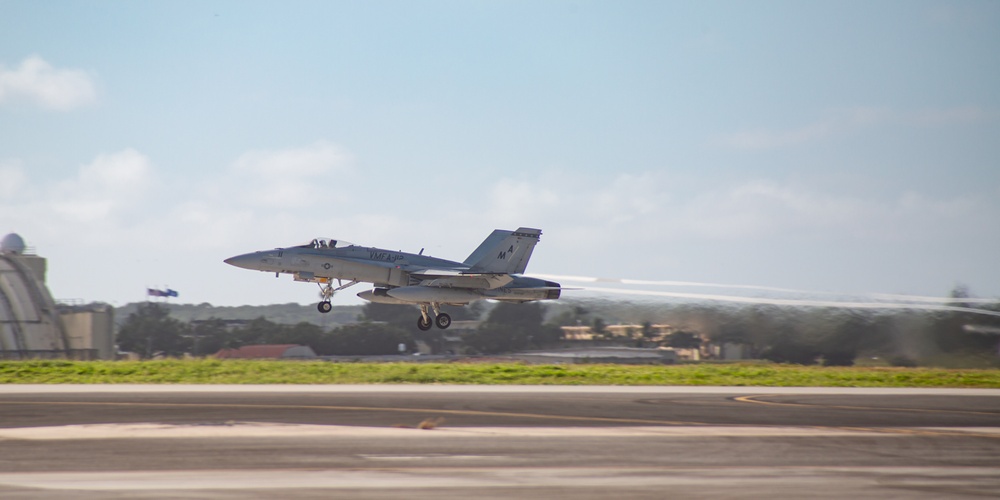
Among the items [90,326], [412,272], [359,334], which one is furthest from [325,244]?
[90,326]

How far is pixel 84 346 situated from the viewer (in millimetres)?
70875

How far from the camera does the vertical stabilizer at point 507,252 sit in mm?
42156

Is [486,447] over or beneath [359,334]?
beneath

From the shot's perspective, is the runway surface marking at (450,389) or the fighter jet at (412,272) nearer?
the runway surface marking at (450,389)

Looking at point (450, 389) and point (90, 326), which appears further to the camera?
point (90, 326)

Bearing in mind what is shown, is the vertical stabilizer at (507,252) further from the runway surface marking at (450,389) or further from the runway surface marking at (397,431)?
the runway surface marking at (397,431)

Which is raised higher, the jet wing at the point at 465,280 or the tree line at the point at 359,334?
the jet wing at the point at 465,280

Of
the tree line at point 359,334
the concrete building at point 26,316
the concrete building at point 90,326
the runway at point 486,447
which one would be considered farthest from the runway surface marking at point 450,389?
the concrete building at point 90,326

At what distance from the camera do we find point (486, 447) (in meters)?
15.5

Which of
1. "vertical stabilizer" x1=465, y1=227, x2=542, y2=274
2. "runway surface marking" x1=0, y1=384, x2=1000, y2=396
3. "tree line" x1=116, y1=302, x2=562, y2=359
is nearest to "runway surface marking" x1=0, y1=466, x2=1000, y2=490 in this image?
"runway surface marking" x1=0, y1=384, x2=1000, y2=396

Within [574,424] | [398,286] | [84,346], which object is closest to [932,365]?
[398,286]

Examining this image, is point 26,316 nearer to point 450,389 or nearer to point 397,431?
point 450,389

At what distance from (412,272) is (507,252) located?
4.45 metres

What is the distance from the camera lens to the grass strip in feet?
109
